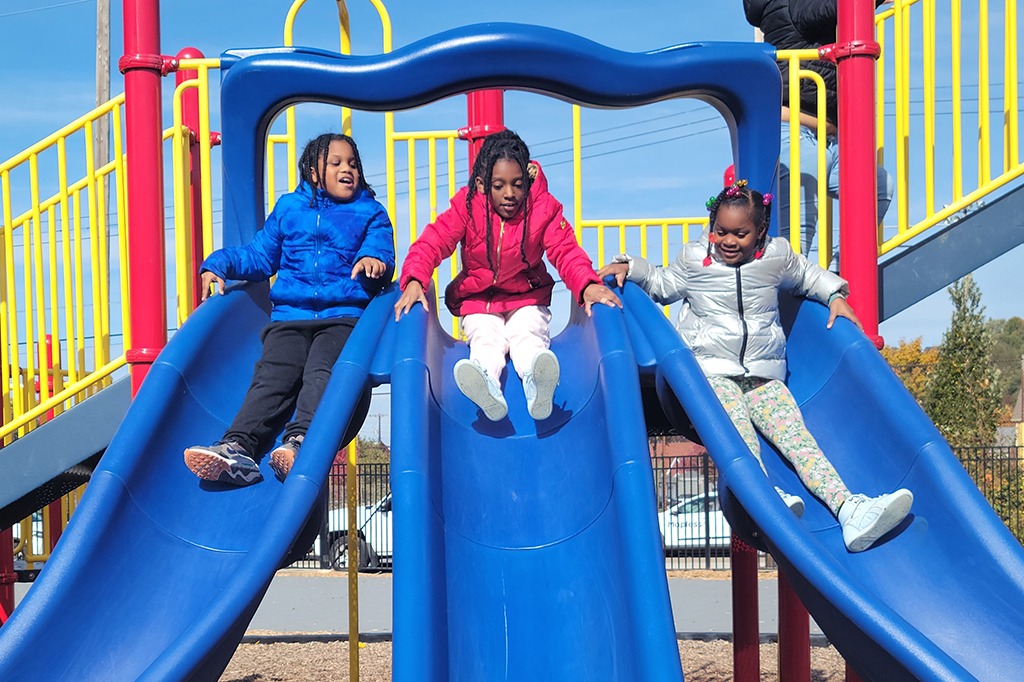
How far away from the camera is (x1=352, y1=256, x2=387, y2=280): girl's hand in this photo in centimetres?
443

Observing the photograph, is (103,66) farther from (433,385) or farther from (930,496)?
(930,496)

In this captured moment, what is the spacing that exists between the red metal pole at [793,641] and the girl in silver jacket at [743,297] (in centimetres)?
128

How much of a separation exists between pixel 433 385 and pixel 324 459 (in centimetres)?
68

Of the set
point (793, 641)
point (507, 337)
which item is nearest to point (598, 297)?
point (507, 337)

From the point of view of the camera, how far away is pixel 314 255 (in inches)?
179

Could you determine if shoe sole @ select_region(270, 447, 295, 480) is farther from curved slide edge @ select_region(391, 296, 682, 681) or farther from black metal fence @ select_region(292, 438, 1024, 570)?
black metal fence @ select_region(292, 438, 1024, 570)

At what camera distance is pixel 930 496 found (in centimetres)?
356

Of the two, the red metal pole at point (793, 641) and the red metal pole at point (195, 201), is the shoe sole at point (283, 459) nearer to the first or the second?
the red metal pole at point (195, 201)

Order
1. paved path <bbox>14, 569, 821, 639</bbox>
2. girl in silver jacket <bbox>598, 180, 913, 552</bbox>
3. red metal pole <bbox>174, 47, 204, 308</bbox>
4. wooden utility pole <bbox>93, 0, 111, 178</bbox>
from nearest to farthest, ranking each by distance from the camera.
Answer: girl in silver jacket <bbox>598, 180, 913, 552</bbox>
red metal pole <bbox>174, 47, 204, 308</bbox>
paved path <bbox>14, 569, 821, 639</bbox>
wooden utility pole <bbox>93, 0, 111, 178</bbox>

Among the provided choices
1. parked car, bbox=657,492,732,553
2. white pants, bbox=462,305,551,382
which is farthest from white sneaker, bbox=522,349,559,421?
parked car, bbox=657,492,732,553

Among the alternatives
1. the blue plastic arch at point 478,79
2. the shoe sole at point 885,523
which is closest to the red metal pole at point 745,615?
the blue plastic arch at point 478,79

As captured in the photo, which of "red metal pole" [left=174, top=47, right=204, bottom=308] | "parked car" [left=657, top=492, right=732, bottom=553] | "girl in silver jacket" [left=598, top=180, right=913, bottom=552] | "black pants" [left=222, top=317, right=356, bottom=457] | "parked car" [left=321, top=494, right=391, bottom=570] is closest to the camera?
"black pants" [left=222, top=317, right=356, bottom=457]

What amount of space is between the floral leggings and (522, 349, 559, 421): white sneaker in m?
0.65

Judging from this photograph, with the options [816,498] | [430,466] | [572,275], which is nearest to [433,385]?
[430,466]
